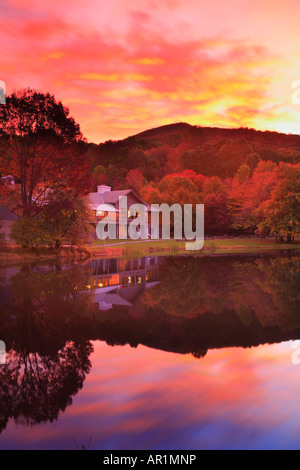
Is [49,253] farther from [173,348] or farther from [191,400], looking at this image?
[191,400]

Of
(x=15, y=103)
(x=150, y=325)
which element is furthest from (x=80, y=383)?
(x=15, y=103)

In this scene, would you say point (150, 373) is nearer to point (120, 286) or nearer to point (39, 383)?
point (39, 383)

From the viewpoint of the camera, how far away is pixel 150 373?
6070mm

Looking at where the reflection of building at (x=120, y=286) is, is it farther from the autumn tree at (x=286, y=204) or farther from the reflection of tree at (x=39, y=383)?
the autumn tree at (x=286, y=204)

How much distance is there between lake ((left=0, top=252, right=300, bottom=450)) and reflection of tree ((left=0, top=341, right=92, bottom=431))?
0.06 feet

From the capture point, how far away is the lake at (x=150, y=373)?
4.27 m

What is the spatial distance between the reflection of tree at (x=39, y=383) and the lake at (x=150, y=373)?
2 cm

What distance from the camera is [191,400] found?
200 inches

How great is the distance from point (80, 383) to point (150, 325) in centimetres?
368

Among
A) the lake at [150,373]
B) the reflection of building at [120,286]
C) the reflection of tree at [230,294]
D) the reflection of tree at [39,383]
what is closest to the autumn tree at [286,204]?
the reflection of tree at [230,294]

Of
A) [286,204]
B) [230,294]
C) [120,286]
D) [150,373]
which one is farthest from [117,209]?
[150,373]

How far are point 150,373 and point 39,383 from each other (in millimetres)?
1759

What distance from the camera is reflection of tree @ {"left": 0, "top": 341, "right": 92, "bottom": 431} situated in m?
4.77

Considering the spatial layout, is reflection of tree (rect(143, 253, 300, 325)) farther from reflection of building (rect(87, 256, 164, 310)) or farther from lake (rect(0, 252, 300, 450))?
reflection of building (rect(87, 256, 164, 310))
